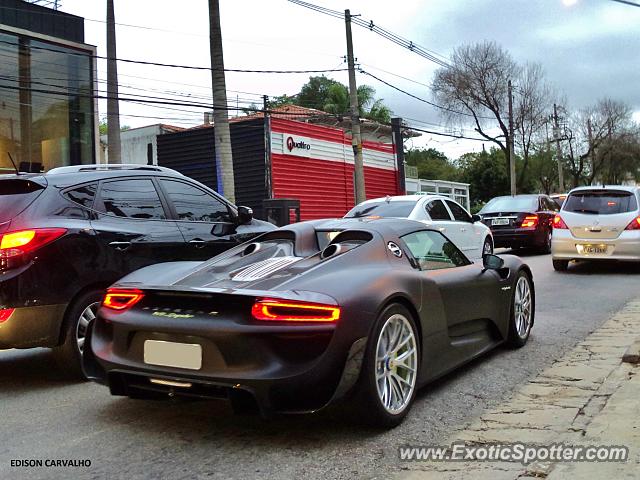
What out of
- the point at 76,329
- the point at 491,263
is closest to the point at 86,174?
the point at 76,329

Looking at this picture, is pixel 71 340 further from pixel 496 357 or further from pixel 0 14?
pixel 0 14

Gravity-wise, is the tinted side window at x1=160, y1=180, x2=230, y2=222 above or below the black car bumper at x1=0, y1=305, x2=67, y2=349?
above

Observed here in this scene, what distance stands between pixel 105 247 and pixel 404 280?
2.52 meters

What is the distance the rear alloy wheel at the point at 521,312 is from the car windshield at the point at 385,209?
3.94m

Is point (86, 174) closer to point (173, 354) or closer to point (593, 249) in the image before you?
point (173, 354)

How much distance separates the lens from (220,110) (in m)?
15.1

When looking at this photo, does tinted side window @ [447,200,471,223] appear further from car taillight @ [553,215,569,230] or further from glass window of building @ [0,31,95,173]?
glass window of building @ [0,31,95,173]

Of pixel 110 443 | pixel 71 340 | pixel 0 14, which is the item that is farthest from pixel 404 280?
pixel 0 14

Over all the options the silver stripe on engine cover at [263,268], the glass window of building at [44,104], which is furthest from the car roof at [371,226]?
the glass window of building at [44,104]

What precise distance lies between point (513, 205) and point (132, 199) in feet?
39.5

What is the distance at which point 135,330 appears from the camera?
12.0ft

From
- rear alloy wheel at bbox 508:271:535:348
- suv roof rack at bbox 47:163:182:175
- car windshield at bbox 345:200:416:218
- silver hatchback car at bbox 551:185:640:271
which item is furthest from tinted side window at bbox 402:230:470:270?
silver hatchback car at bbox 551:185:640:271

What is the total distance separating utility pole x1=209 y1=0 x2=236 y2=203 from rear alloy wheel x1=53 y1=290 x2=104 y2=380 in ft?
32.6

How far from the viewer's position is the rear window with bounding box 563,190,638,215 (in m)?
11.3
